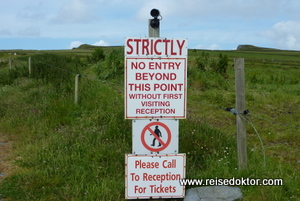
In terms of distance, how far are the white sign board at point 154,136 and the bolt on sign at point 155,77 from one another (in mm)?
83

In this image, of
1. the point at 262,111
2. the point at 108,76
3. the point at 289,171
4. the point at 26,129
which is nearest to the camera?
the point at 289,171

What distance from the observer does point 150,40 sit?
393 cm

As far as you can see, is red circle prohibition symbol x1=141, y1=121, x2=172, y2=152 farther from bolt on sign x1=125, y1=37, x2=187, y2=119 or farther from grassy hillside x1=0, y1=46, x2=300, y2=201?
grassy hillside x1=0, y1=46, x2=300, y2=201

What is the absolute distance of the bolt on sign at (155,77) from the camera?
12.9ft

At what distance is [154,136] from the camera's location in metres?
4.11

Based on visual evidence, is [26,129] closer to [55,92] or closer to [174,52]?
[55,92]

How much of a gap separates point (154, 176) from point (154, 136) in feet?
1.74

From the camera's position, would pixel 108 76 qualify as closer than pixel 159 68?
No

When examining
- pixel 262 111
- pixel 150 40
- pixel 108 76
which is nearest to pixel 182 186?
pixel 150 40

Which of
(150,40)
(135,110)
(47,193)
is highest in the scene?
(150,40)

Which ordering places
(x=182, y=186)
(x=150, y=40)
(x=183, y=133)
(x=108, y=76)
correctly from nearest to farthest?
(x=150, y=40) < (x=182, y=186) < (x=183, y=133) < (x=108, y=76)

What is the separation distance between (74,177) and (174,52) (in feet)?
7.71

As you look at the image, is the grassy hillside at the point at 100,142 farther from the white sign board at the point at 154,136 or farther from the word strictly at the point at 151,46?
the word strictly at the point at 151,46

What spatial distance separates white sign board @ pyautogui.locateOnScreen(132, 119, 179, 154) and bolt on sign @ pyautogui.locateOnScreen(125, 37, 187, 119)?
83 millimetres
